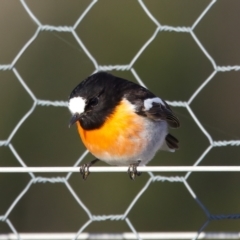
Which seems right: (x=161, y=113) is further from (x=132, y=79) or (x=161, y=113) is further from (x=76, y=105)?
(x=132, y=79)

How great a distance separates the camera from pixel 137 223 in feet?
7.74

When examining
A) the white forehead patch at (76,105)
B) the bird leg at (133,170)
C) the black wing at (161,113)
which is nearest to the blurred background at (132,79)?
the black wing at (161,113)

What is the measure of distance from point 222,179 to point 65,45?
681mm

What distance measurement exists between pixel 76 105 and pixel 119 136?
5.4 inches

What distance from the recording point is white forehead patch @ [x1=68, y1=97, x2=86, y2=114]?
1.73 m

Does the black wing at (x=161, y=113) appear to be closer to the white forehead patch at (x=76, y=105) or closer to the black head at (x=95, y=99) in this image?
the black head at (x=95, y=99)

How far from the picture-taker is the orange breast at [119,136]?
180 cm

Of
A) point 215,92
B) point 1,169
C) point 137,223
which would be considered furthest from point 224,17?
point 1,169

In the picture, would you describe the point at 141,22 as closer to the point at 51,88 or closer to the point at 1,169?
the point at 51,88

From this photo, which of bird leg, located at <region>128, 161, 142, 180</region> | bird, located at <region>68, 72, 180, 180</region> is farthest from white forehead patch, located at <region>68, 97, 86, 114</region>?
bird leg, located at <region>128, 161, 142, 180</region>

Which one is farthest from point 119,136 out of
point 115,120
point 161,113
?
point 161,113

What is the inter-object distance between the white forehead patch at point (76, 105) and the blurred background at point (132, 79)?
23.4 inches

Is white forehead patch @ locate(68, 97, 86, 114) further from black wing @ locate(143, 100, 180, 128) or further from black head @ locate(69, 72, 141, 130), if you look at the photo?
black wing @ locate(143, 100, 180, 128)

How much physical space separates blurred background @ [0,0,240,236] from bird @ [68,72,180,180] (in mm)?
447
